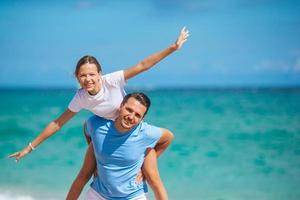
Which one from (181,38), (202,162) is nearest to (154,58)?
→ (181,38)

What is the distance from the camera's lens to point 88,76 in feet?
12.9

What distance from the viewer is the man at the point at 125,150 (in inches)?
151

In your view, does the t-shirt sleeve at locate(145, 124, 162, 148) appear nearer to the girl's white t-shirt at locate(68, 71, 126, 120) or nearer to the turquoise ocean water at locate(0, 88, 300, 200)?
the girl's white t-shirt at locate(68, 71, 126, 120)

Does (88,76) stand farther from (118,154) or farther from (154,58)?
(118,154)

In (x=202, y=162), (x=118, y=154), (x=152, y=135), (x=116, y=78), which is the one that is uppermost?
(x=202, y=162)

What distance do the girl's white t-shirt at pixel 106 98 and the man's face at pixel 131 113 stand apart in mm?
204

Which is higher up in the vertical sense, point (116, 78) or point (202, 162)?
point (202, 162)

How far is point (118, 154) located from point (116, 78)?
0.52m

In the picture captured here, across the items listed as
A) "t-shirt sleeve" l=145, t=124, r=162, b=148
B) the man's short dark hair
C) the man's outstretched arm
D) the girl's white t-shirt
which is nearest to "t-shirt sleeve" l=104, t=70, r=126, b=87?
the girl's white t-shirt

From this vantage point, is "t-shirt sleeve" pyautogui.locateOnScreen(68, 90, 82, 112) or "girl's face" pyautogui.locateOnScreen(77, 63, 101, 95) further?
"t-shirt sleeve" pyautogui.locateOnScreen(68, 90, 82, 112)

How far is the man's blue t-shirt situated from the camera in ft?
12.9

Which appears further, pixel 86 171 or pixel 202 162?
pixel 202 162

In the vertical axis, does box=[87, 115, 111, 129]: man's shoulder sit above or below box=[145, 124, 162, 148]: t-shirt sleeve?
above

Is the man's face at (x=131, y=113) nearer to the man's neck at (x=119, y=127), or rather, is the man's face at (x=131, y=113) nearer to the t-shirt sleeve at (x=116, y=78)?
the man's neck at (x=119, y=127)
